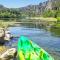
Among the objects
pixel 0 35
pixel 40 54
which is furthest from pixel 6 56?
pixel 0 35

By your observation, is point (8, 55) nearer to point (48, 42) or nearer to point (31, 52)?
point (31, 52)

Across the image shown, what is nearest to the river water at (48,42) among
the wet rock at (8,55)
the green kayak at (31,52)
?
the green kayak at (31,52)

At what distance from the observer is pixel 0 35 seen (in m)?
30.6

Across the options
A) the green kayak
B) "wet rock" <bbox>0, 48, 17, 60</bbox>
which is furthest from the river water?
"wet rock" <bbox>0, 48, 17, 60</bbox>

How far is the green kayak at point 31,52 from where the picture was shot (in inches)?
653

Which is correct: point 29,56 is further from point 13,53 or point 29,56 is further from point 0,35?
point 0,35

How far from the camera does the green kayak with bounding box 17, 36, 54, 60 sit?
16.6 meters

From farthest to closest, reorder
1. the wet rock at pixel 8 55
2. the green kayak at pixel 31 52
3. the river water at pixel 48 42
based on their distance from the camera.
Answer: the river water at pixel 48 42 < the wet rock at pixel 8 55 < the green kayak at pixel 31 52

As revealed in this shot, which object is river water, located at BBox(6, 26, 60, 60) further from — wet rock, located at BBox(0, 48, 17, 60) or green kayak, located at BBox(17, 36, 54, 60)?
wet rock, located at BBox(0, 48, 17, 60)

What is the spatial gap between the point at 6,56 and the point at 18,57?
1.56 metres

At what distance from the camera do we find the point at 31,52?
60.3 ft

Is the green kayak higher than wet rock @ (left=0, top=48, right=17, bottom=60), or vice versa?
the green kayak

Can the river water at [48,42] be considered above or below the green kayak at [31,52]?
below

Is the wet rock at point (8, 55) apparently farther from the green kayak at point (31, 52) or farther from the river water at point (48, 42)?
the river water at point (48, 42)
